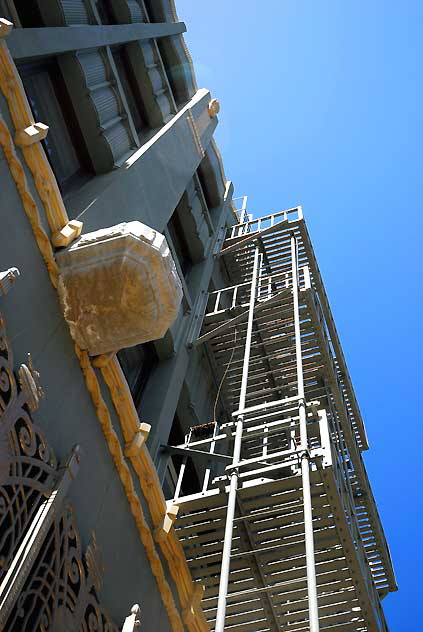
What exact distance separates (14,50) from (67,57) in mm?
2293

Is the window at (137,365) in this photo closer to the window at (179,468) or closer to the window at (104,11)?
the window at (179,468)

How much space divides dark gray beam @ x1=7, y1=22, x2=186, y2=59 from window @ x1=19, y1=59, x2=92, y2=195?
19.1 inches

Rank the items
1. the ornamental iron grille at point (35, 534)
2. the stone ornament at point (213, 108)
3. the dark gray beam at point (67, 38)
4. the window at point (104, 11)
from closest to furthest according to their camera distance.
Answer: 1. the ornamental iron grille at point (35, 534)
2. the dark gray beam at point (67, 38)
3. the window at point (104, 11)
4. the stone ornament at point (213, 108)

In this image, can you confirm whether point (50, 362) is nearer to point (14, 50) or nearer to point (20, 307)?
point (20, 307)

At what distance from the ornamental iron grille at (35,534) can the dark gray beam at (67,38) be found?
561 cm

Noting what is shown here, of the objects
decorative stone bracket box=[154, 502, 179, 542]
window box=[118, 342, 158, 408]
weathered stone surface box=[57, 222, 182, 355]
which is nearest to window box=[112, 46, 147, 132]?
window box=[118, 342, 158, 408]

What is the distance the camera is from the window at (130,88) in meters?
15.1

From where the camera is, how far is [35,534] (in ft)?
18.2

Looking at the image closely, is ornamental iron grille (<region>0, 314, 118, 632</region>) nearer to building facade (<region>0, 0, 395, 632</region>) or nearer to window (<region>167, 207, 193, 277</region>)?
building facade (<region>0, 0, 395, 632</region>)

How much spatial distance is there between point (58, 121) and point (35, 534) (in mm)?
8083

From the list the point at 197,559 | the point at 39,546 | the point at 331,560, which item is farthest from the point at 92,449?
the point at 331,560

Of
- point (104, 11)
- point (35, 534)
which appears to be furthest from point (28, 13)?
point (35, 534)

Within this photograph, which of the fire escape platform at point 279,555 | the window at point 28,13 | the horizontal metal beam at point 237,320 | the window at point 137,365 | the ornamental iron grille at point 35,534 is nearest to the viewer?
the ornamental iron grille at point 35,534

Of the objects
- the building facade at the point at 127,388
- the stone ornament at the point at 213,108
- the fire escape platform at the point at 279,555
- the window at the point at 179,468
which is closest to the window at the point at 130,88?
the building facade at the point at 127,388
